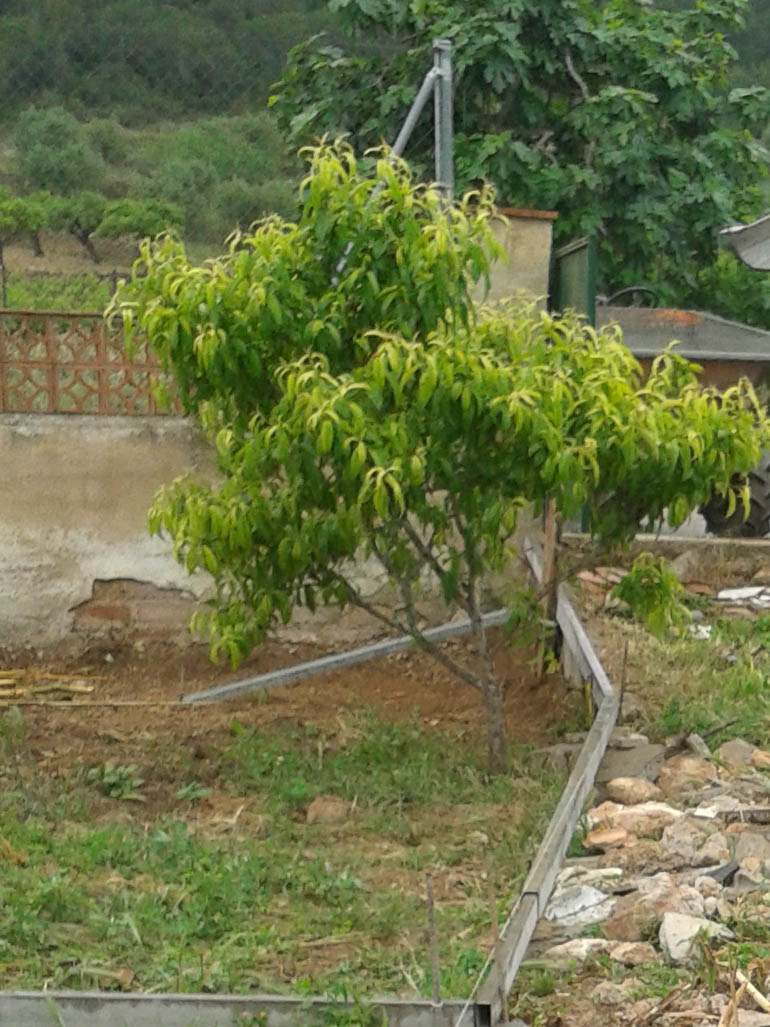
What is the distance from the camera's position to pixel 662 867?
168 inches

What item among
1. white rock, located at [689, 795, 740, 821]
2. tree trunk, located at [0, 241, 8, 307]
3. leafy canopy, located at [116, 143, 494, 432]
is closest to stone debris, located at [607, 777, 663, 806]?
white rock, located at [689, 795, 740, 821]

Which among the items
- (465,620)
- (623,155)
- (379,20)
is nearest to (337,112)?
(379,20)

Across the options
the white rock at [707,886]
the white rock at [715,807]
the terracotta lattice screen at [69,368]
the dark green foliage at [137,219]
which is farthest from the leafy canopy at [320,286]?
the dark green foliage at [137,219]

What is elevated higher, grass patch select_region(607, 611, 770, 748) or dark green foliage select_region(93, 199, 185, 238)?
dark green foliage select_region(93, 199, 185, 238)

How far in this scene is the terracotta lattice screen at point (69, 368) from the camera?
7.46 meters

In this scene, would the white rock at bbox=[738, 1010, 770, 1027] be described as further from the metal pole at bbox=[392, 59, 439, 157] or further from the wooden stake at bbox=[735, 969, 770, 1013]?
the metal pole at bbox=[392, 59, 439, 157]

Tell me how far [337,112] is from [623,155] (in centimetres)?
247

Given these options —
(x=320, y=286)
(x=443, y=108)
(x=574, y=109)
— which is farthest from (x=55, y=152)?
(x=320, y=286)

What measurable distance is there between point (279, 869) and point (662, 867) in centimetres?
123

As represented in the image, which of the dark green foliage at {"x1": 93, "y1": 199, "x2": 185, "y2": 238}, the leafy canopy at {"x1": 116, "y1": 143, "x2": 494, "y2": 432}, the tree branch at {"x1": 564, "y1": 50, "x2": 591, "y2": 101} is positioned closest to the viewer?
the leafy canopy at {"x1": 116, "y1": 143, "x2": 494, "y2": 432}

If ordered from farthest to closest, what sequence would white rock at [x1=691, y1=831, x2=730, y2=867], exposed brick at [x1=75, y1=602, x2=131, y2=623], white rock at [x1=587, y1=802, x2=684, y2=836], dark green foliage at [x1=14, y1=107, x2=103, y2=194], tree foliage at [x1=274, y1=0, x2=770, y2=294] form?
1. tree foliage at [x1=274, y1=0, x2=770, y2=294]
2. dark green foliage at [x1=14, y1=107, x2=103, y2=194]
3. exposed brick at [x1=75, y1=602, x2=131, y2=623]
4. white rock at [x1=587, y1=802, x2=684, y2=836]
5. white rock at [x1=691, y1=831, x2=730, y2=867]

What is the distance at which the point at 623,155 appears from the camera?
1159 centimetres

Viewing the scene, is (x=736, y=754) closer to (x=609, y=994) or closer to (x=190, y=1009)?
(x=609, y=994)

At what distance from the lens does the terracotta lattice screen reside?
746 cm
